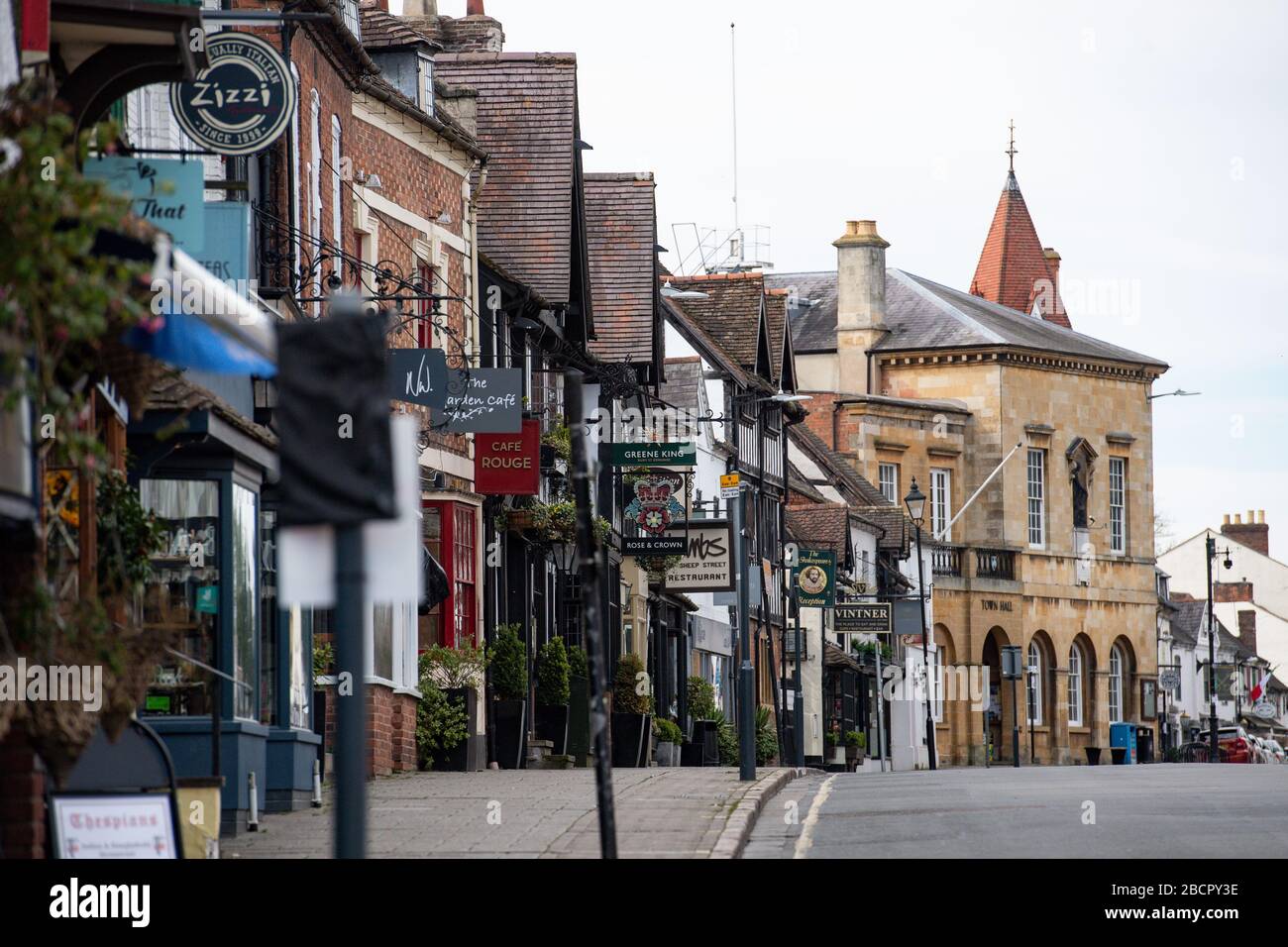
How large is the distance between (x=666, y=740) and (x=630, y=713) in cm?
342

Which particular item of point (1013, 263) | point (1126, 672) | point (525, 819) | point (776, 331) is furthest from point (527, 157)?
point (1013, 263)

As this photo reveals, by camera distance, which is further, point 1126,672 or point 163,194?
point 1126,672

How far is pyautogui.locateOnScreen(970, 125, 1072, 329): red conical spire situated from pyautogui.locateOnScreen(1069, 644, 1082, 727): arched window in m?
15.4

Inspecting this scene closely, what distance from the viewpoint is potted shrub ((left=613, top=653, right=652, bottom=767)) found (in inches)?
1321

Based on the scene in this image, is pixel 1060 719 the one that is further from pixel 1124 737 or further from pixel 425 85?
pixel 425 85

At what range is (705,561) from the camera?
3681 centimetres

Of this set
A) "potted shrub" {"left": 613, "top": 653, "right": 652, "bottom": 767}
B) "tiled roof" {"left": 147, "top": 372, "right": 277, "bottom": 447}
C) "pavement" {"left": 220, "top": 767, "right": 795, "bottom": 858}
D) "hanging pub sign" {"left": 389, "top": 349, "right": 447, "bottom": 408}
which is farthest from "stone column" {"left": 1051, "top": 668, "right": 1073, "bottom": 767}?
"tiled roof" {"left": 147, "top": 372, "right": 277, "bottom": 447}

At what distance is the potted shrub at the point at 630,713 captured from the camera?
3356 cm

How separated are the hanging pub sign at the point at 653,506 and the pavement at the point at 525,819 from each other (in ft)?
36.7

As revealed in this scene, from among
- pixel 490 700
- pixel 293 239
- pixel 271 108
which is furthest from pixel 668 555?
pixel 271 108

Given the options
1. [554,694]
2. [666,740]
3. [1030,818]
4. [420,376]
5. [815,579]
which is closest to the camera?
[1030,818]

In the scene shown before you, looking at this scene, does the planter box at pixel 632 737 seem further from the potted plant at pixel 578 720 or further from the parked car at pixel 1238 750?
the parked car at pixel 1238 750
